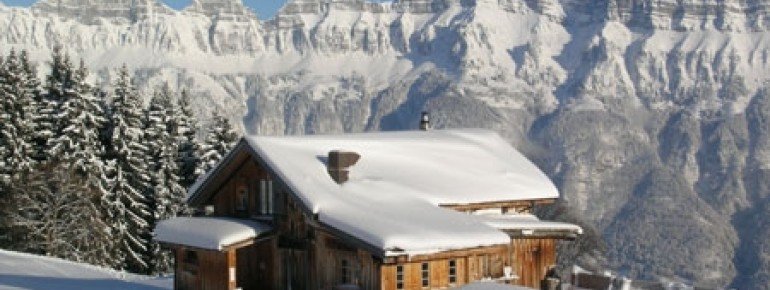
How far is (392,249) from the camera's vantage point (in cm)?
2411

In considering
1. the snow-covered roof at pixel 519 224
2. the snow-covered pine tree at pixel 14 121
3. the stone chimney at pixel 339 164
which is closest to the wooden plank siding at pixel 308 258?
the snow-covered roof at pixel 519 224

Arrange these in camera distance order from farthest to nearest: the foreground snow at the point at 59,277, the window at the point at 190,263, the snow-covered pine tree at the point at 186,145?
the snow-covered pine tree at the point at 186,145
the foreground snow at the point at 59,277
the window at the point at 190,263

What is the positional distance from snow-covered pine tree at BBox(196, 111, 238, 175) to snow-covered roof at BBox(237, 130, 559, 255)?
20.2 meters

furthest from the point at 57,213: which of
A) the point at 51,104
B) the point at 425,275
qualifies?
the point at 425,275

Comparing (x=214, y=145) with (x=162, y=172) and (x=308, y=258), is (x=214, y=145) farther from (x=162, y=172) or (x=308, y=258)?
(x=308, y=258)

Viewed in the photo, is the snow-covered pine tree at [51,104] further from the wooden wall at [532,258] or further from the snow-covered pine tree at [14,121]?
the wooden wall at [532,258]

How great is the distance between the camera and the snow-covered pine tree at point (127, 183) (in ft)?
159

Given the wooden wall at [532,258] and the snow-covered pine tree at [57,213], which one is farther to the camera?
the snow-covered pine tree at [57,213]

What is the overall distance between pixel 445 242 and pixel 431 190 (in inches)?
184

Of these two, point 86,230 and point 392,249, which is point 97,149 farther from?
point 392,249

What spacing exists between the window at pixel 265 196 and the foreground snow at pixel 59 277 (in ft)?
23.6

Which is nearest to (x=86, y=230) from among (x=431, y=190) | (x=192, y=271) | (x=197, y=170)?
(x=197, y=170)

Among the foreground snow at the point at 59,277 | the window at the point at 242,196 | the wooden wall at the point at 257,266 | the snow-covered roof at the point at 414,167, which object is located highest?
the snow-covered roof at the point at 414,167

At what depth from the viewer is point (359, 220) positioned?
83.9ft
